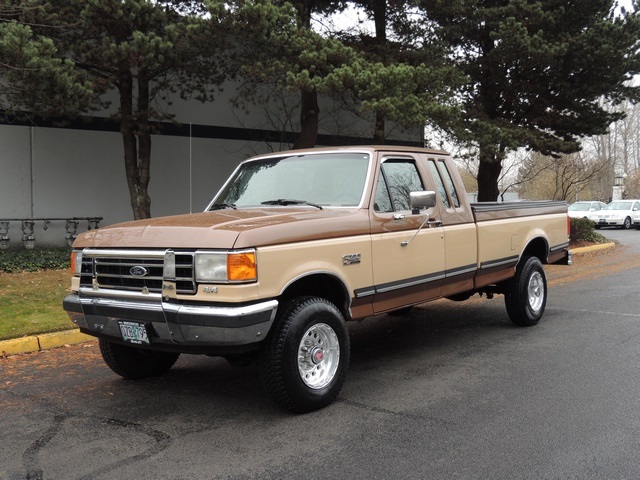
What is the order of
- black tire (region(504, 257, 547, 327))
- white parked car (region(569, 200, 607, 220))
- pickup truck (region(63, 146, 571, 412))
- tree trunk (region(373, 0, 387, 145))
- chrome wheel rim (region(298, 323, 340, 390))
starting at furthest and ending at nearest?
white parked car (region(569, 200, 607, 220))
tree trunk (region(373, 0, 387, 145))
black tire (region(504, 257, 547, 327))
chrome wheel rim (region(298, 323, 340, 390))
pickup truck (region(63, 146, 571, 412))

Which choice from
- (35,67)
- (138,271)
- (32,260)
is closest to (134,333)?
(138,271)

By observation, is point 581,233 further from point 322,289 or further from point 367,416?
point 367,416

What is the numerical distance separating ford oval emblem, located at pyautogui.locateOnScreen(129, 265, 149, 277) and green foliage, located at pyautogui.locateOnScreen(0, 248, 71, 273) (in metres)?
8.11

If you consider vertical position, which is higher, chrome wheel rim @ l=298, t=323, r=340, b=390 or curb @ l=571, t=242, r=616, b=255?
curb @ l=571, t=242, r=616, b=255

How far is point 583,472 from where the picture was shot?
3688mm

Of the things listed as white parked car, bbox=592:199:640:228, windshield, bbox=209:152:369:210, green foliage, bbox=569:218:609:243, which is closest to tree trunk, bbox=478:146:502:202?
green foliage, bbox=569:218:609:243

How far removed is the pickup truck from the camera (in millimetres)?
4352

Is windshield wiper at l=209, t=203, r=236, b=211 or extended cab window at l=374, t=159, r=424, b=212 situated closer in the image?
extended cab window at l=374, t=159, r=424, b=212

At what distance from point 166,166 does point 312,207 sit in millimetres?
11010

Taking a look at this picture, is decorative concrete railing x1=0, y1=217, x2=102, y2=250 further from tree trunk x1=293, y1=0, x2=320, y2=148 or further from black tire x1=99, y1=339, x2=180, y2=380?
black tire x1=99, y1=339, x2=180, y2=380

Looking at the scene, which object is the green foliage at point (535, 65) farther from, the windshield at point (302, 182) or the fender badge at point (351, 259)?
the fender badge at point (351, 259)

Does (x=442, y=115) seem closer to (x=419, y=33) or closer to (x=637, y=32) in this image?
(x=419, y=33)

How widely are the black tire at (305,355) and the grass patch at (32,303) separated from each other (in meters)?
4.13

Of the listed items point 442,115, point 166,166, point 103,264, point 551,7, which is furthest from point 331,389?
point 551,7
